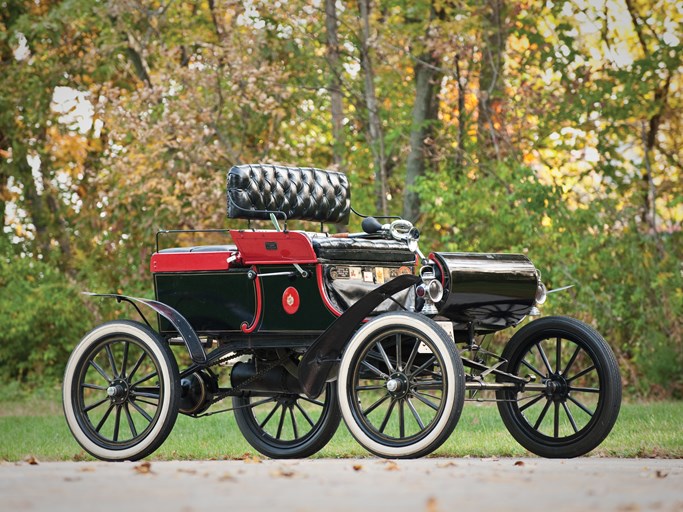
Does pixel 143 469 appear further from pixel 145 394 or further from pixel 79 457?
pixel 79 457

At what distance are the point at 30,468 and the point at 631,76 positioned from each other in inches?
427

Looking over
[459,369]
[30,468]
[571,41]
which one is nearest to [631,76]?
[571,41]

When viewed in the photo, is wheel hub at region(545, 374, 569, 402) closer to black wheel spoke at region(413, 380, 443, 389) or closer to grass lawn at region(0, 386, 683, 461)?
grass lawn at region(0, 386, 683, 461)

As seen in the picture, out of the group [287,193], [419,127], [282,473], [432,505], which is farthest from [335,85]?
[432,505]

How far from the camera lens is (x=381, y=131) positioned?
17.9m

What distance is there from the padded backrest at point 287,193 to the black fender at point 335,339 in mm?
1169

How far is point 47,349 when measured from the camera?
18.9m

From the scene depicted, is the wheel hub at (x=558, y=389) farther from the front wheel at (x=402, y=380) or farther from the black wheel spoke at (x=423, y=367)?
the black wheel spoke at (x=423, y=367)

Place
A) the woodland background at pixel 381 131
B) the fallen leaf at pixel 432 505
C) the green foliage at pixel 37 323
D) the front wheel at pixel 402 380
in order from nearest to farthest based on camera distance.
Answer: the fallen leaf at pixel 432 505
the front wheel at pixel 402 380
the woodland background at pixel 381 131
the green foliage at pixel 37 323

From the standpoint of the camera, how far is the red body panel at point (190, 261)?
28.2 ft

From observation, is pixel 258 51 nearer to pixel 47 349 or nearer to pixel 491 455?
pixel 47 349

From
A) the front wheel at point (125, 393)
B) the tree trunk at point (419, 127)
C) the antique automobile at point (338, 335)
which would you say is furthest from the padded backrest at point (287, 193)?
the tree trunk at point (419, 127)

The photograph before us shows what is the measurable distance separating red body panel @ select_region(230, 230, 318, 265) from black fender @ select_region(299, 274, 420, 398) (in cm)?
47

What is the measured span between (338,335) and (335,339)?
3 centimetres
